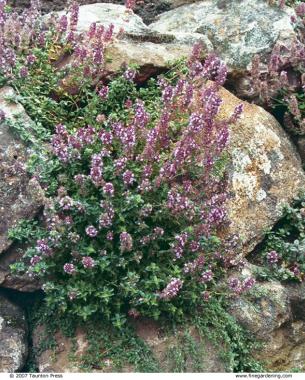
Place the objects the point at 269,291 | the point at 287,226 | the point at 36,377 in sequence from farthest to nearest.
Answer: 1. the point at 287,226
2. the point at 269,291
3. the point at 36,377

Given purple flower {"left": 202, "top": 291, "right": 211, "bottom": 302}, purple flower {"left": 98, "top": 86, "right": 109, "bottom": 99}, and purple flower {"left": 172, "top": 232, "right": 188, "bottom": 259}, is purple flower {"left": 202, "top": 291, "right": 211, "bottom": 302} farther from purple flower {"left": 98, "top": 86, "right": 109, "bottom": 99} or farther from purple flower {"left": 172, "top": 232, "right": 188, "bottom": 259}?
purple flower {"left": 98, "top": 86, "right": 109, "bottom": 99}

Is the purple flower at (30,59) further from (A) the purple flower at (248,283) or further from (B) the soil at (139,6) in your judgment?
(A) the purple flower at (248,283)

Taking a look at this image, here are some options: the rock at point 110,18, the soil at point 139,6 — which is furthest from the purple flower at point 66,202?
the soil at point 139,6

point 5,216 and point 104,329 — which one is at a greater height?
point 5,216

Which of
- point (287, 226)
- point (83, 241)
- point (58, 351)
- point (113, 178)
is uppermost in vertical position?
point (113, 178)

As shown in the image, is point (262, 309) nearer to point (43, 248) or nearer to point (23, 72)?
point (43, 248)

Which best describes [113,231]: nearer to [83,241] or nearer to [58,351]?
[83,241]

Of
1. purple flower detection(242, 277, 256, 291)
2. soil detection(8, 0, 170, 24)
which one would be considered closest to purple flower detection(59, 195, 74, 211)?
purple flower detection(242, 277, 256, 291)

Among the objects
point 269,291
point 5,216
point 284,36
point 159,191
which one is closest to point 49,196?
point 5,216
